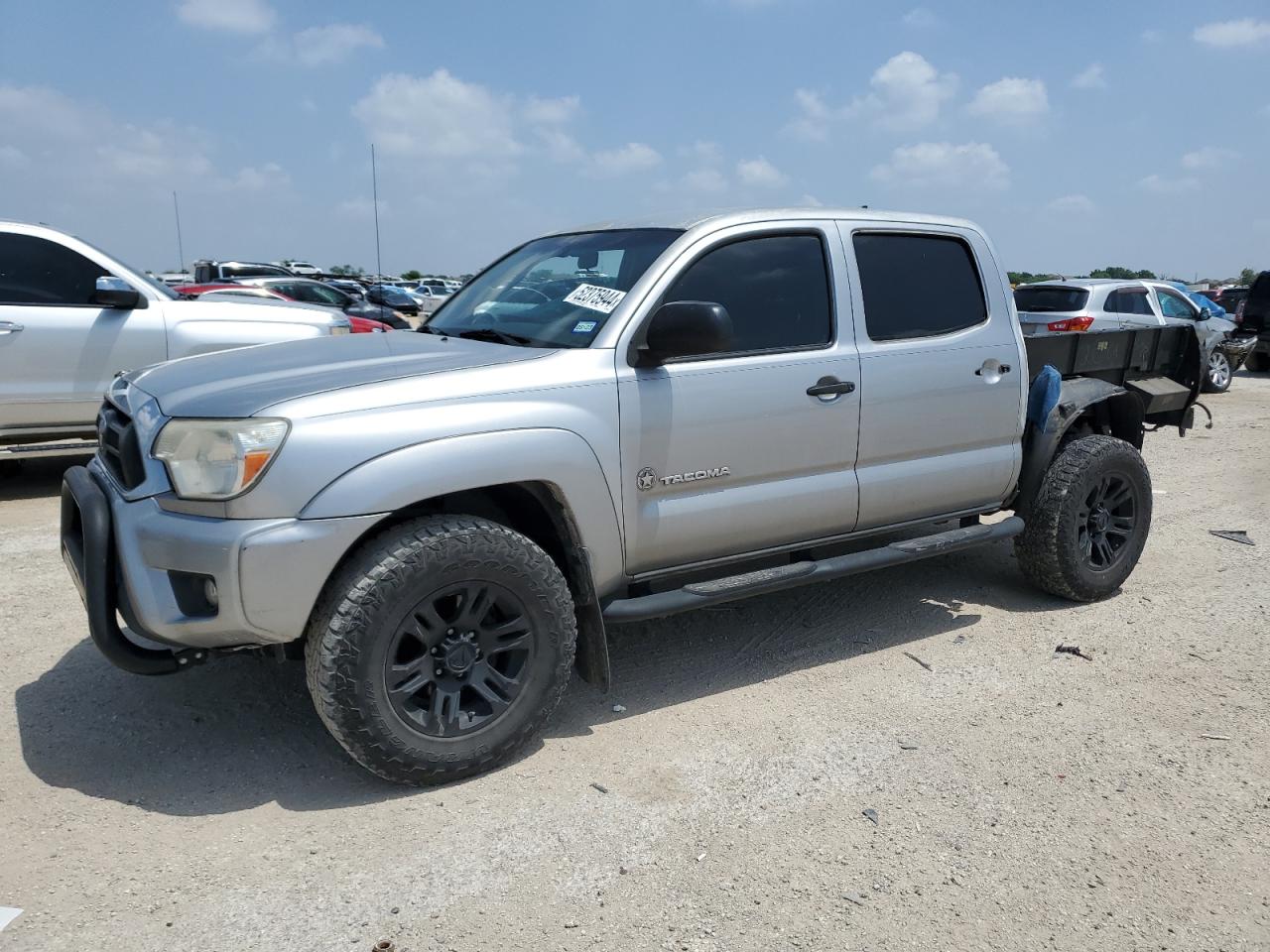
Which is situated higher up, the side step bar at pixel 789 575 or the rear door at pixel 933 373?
the rear door at pixel 933 373

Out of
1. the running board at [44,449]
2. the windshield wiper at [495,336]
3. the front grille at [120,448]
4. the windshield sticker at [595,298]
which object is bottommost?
the running board at [44,449]

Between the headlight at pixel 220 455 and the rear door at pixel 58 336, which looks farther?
the rear door at pixel 58 336

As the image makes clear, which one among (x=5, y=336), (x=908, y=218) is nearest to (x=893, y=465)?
(x=908, y=218)

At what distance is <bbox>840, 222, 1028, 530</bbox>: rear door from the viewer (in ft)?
13.9

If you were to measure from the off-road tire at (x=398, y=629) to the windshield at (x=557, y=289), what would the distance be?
0.87 m

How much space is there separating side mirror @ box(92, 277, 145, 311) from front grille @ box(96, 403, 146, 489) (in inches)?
149

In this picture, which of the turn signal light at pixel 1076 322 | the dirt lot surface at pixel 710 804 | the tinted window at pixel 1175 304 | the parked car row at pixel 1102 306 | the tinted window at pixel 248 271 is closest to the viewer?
the dirt lot surface at pixel 710 804

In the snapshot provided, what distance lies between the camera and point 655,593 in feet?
12.8

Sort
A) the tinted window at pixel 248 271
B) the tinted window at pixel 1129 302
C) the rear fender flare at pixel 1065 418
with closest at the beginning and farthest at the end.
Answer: the rear fender flare at pixel 1065 418 < the tinted window at pixel 1129 302 < the tinted window at pixel 248 271

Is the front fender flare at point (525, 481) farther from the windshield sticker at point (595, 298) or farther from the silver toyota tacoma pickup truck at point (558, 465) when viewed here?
the windshield sticker at point (595, 298)

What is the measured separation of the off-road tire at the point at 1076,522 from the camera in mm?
4930

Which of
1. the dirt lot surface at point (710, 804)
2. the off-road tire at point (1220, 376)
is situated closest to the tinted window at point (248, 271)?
the off-road tire at point (1220, 376)

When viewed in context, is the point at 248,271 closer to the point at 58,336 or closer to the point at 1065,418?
the point at 58,336

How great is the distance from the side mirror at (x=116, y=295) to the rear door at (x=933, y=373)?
5.33 m
